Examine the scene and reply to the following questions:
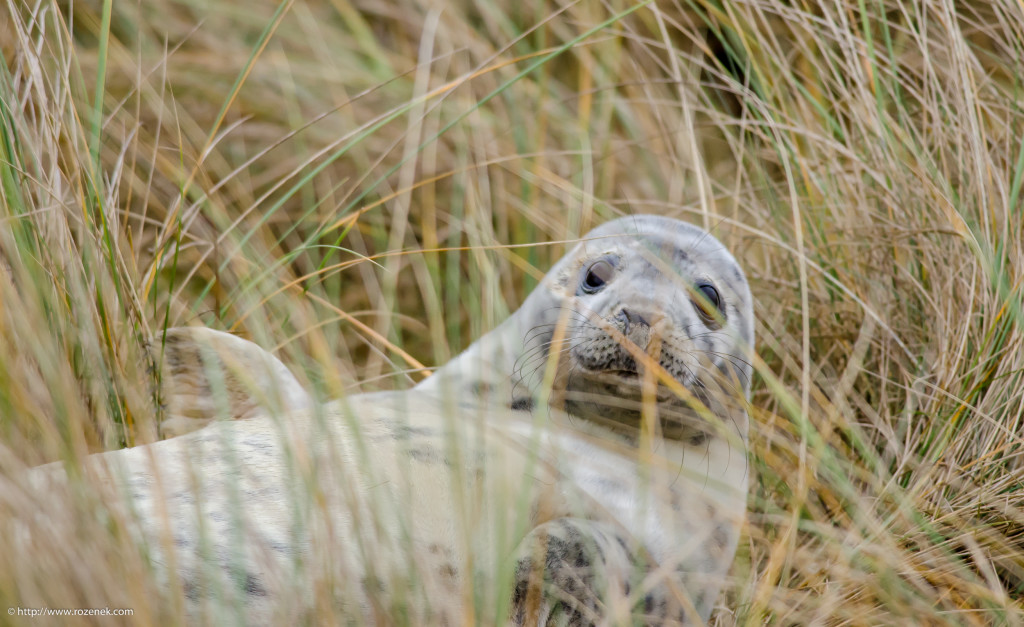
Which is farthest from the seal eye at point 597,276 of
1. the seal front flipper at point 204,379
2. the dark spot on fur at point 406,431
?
the seal front flipper at point 204,379

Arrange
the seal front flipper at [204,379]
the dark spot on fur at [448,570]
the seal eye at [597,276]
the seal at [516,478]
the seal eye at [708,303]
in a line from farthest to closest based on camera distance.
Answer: the seal eye at [597,276] < the seal eye at [708,303] < the seal front flipper at [204,379] < the dark spot on fur at [448,570] < the seal at [516,478]

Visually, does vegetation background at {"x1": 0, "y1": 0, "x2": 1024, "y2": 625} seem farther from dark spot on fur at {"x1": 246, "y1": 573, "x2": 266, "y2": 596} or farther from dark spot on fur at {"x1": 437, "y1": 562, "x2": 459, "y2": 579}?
dark spot on fur at {"x1": 437, "y1": 562, "x2": 459, "y2": 579}

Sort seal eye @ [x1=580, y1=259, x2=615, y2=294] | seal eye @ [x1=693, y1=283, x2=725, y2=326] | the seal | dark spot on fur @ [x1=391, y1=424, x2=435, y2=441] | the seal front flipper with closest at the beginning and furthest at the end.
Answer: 1. the seal
2. dark spot on fur @ [x1=391, y1=424, x2=435, y2=441]
3. the seal front flipper
4. seal eye @ [x1=693, y1=283, x2=725, y2=326]
5. seal eye @ [x1=580, y1=259, x2=615, y2=294]

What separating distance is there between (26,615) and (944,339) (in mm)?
2083

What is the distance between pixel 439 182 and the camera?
3848mm

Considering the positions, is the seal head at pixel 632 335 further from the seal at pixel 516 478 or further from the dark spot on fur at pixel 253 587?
the dark spot on fur at pixel 253 587

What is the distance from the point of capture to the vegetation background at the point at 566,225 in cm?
184

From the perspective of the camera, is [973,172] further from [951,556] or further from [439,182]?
[439,182]

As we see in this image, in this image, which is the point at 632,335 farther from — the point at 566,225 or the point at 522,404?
the point at 566,225

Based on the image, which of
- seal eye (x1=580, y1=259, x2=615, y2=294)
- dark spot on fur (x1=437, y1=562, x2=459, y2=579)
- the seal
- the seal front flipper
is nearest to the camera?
the seal

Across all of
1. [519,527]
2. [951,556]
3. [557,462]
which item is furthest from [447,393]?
[951,556]

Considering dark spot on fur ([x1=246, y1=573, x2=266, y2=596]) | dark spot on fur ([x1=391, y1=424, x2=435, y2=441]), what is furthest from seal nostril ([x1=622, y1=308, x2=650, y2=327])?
dark spot on fur ([x1=246, y1=573, x2=266, y2=596])

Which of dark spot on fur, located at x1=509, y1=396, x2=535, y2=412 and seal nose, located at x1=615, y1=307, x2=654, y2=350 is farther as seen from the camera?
dark spot on fur, located at x1=509, y1=396, x2=535, y2=412

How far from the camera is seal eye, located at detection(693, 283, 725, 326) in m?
2.16
